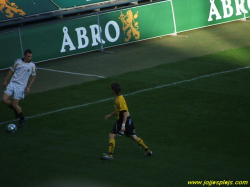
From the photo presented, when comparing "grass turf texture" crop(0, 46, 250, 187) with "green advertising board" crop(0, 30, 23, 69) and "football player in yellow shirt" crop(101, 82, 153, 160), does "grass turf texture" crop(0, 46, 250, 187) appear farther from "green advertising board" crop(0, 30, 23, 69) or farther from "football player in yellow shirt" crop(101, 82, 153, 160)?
"green advertising board" crop(0, 30, 23, 69)

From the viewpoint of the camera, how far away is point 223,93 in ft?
47.4

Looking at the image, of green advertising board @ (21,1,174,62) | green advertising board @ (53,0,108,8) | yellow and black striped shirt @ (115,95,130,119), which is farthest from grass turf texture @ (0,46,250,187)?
green advertising board @ (53,0,108,8)

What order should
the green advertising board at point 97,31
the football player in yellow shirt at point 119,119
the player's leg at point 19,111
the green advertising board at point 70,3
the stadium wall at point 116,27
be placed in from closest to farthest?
the football player in yellow shirt at point 119,119 → the player's leg at point 19,111 → the stadium wall at point 116,27 → the green advertising board at point 97,31 → the green advertising board at point 70,3

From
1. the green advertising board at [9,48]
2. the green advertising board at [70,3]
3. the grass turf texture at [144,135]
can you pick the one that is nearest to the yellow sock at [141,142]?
the grass turf texture at [144,135]

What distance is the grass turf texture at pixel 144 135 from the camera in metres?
8.88

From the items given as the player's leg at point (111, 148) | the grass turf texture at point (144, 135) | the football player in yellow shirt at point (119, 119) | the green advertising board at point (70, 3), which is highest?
the green advertising board at point (70, 3)

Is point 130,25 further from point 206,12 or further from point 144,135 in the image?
point 144,135

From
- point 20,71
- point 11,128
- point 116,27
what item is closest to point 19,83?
point 20,71

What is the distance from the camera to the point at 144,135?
37.2 feet

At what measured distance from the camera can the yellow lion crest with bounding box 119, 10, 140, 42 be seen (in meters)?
21.5

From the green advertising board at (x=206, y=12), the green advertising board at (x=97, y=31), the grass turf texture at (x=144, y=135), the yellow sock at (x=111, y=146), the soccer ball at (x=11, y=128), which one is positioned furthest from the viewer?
the green advertising board at (x=206, y=12)

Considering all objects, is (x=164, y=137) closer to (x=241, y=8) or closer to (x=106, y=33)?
(x=106, y=33)

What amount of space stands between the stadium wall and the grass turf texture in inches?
169

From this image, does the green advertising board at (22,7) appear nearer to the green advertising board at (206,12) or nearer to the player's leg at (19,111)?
the green advertising board at (206,12)
